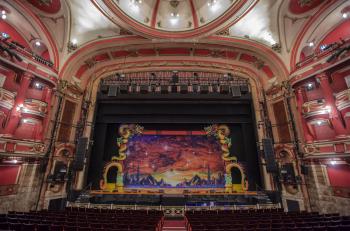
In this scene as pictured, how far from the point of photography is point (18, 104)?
27.3 ft

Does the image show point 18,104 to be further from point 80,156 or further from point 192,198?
point 192,198

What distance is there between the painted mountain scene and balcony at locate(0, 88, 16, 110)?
7599mm

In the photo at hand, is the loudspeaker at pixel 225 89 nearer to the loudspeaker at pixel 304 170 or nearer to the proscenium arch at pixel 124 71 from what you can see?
the proscenium arch at pixel 124 71

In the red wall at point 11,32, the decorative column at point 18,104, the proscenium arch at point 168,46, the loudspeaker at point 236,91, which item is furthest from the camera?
the loudspeaker at point 236,91

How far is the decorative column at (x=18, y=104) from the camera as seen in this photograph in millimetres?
Answer: 7957

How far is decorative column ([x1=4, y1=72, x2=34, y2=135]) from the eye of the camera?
7.96m

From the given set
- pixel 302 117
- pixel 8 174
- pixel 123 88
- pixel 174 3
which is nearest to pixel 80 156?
pixel 8 174

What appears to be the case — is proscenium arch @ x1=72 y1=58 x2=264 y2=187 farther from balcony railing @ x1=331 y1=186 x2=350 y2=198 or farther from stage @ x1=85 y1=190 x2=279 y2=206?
balcony railing @ x1=331 y1=186 x2=350 y2=198

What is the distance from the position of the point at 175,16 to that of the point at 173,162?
37.1 ft

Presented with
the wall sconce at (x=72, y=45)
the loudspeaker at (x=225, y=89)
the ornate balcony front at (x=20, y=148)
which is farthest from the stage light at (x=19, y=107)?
the loudspeaker at (x=225, y=89)

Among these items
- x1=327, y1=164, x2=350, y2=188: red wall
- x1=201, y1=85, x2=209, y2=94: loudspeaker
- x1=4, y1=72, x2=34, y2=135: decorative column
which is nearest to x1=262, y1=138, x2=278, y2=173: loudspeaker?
x1=327, y1=164, x2=350, y2=188: red wall

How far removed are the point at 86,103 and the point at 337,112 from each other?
15.6m

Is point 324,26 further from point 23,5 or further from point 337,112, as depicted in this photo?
point 23,5

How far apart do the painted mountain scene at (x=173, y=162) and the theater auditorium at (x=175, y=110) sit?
0.09 m
